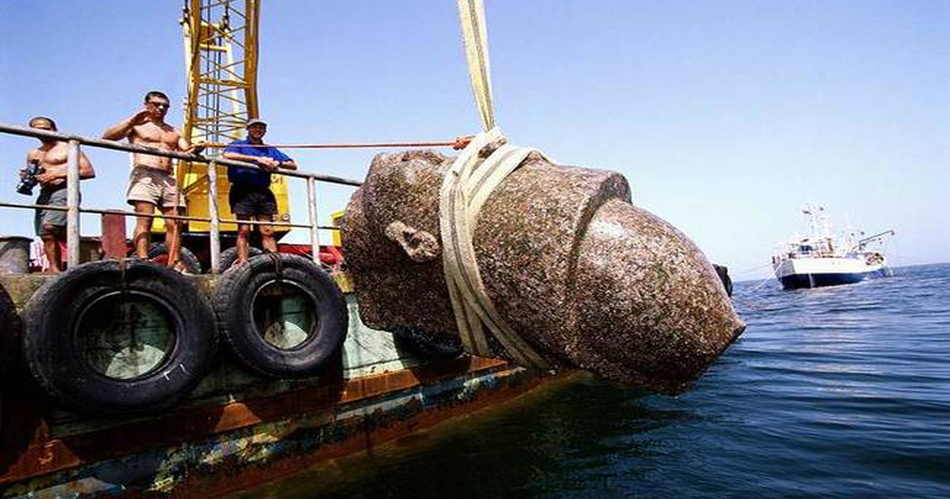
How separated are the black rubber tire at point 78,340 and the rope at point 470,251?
8.07 feet

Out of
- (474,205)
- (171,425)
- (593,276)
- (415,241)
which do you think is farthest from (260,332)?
(593,276)

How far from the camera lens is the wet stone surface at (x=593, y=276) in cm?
198

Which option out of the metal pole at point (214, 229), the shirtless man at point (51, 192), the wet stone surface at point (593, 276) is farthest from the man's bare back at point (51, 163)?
the wet stone surface at point (593, 276)

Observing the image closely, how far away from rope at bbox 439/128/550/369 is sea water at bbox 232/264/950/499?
90.7 inches

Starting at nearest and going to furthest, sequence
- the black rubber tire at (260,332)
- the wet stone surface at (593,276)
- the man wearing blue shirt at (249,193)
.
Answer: the wet stone surface at (593,276) < the black rubber tire at (260,332) < the man wearing blue shirt at (249,193)

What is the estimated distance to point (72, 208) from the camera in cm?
371

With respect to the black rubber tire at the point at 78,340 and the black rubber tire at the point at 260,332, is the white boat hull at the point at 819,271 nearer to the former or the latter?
the black rubber tire at the point at 260,332

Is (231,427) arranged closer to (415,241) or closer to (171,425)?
(171,425)

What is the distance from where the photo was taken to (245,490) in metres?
4.12

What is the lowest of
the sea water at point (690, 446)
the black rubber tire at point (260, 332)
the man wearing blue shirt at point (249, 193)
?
A: the sea water at point (690, 446)

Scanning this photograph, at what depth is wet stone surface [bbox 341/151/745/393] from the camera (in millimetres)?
1976

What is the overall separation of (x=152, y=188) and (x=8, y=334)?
2522mm

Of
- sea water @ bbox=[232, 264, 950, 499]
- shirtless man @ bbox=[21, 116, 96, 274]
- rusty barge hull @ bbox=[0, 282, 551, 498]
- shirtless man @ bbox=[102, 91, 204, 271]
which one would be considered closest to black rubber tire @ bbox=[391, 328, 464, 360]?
rusty barge hull @ bbox=[0, 282, 551, 498]

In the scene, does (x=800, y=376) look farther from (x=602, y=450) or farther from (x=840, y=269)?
(x=840, y=269)
